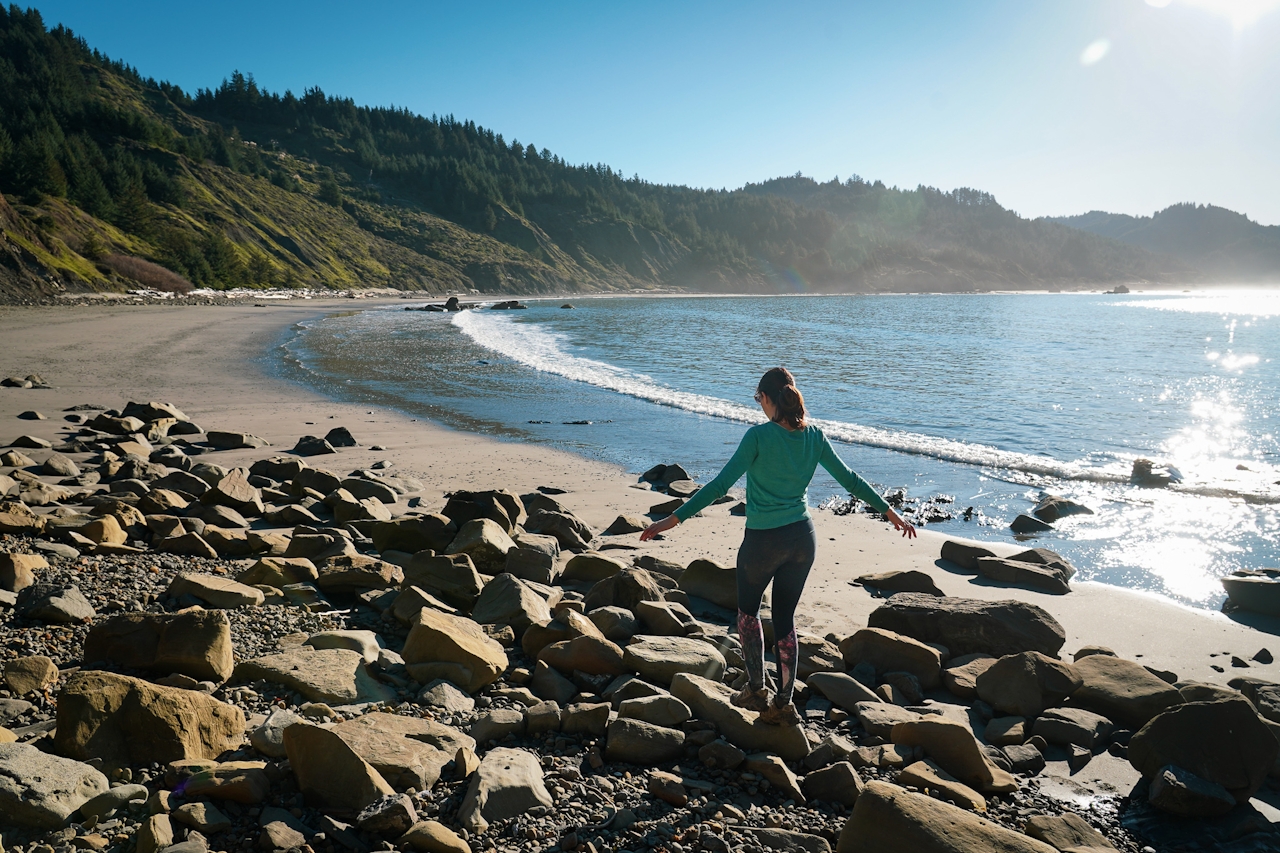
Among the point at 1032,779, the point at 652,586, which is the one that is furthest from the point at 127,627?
the point at 1032,779

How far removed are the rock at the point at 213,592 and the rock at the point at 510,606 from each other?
1493 mm

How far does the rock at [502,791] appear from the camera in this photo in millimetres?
3162

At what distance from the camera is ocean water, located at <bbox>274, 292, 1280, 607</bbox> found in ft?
32.3

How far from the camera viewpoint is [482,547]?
643 centimetres

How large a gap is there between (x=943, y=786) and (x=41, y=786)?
3.86 meters

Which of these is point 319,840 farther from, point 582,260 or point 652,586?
point 582,260

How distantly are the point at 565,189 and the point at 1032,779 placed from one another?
177896 mm

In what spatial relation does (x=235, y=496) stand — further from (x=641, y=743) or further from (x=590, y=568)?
(x=641, y=743)

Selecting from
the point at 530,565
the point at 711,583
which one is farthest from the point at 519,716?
the point at 711,583

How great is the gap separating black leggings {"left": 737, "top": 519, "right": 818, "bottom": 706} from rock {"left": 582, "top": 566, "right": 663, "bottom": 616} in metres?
1.56

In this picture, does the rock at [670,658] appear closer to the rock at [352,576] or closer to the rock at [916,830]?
the rock at [916,830]

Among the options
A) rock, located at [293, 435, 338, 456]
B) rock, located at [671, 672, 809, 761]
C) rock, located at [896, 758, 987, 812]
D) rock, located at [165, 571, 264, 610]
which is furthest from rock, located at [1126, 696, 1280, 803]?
rock, located at [293, 435, 338, 456]

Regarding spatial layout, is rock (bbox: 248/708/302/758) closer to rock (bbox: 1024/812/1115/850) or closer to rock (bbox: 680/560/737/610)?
rock (bbox: 1024/812/1115/850)

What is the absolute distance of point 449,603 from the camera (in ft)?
18.4
